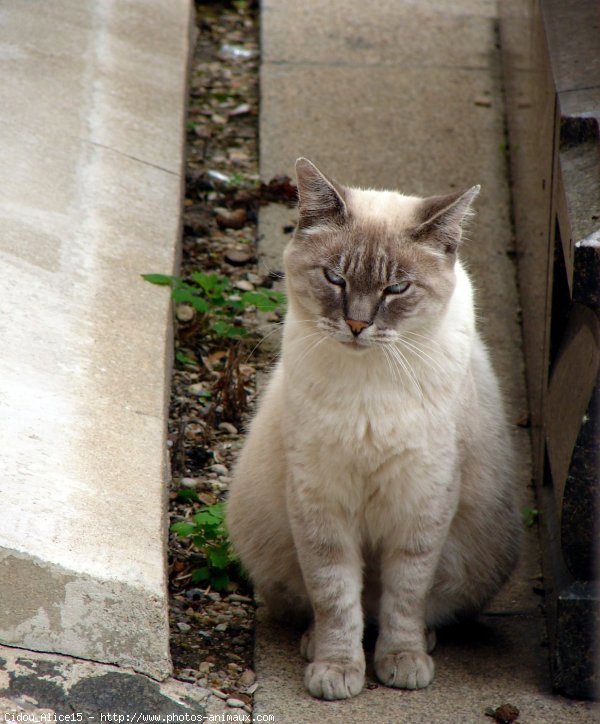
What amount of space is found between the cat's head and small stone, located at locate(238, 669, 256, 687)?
3.63 feet

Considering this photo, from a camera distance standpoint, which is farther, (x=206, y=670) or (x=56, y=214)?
(x=56, y=214)

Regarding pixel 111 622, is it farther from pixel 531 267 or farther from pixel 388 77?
pixel 388 77

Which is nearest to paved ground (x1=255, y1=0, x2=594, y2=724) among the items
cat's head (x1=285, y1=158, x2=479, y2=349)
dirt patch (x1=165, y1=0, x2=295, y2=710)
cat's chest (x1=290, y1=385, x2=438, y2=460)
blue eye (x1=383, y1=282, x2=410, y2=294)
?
dirt patch (x1=165, y1=0, x2=295, y2=710)

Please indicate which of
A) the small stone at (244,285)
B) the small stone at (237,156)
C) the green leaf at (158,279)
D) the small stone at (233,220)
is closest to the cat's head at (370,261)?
the green leaf at (158,279)

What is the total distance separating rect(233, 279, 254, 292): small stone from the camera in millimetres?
5548

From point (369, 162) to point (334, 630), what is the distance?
3680 millimetres

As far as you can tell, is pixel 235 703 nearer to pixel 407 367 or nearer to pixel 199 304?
pixel 407 367

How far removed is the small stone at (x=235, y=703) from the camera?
3.19 metres

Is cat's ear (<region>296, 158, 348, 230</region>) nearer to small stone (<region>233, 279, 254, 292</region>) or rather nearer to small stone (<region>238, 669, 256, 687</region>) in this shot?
small stone (<region>238, 669, 256, 687</region>)

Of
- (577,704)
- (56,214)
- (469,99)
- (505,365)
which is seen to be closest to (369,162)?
(469,99)

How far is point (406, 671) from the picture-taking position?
3.35m

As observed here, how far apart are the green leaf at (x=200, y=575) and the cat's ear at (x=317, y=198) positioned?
52.5 inches

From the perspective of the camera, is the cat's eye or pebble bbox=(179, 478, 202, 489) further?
pebble bbox=(179, 478, 202, 489)

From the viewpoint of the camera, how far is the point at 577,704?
11.0 ft
